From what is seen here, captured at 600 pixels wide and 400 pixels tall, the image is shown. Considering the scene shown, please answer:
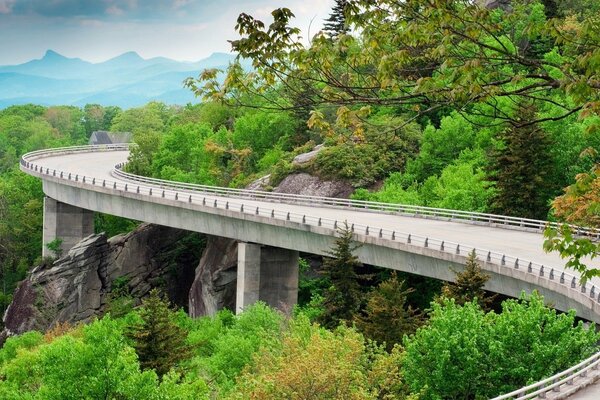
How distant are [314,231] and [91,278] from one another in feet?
76.7

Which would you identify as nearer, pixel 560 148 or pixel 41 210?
pixel 560 148

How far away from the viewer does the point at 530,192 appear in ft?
169

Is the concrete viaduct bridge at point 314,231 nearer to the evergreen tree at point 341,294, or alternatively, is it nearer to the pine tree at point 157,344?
the evergreen tree at point 341,294

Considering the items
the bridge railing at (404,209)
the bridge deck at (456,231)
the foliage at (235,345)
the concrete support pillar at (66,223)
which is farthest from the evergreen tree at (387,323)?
the concrete support pillar at (66,223)

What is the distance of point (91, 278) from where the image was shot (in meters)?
64.9

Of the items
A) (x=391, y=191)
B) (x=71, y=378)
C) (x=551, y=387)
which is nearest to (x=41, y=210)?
(x=391, y=191)

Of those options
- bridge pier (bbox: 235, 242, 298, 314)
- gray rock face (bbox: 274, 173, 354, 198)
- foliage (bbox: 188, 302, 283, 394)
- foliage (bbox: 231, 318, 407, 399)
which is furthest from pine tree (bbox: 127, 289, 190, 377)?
gray rock face (bbox: 274, 173, 354, 198)

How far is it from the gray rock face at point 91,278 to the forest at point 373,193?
8.73 ft

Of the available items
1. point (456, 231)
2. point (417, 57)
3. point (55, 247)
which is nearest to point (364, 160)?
point (456, 231)

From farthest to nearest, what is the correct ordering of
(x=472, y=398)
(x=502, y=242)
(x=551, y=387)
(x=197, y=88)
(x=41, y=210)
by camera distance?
(x=41, y=210) < (x=502, y=242) < (x=472, y=398) < (x=551, y=387) < (x=197, y=88)

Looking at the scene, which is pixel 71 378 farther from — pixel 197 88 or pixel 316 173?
pixel 316 173

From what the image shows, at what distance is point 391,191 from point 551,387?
141 ft

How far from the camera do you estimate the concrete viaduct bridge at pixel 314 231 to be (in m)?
35.8

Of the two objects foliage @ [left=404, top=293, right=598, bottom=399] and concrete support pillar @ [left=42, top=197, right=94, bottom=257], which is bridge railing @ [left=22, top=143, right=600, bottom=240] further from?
foliage @ [left=404, top=293, right=598, bottom=399]
